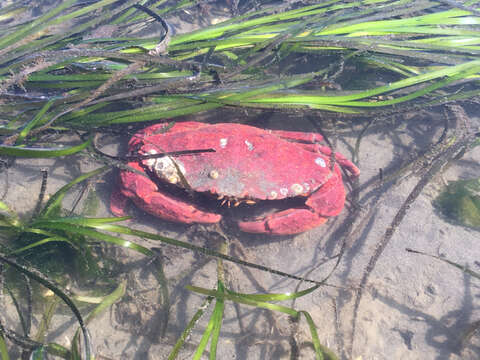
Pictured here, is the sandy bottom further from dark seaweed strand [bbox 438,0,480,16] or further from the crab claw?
dark seaweed strand [bbox 438,0,480,16]

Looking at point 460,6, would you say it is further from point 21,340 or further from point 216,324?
point 21,340

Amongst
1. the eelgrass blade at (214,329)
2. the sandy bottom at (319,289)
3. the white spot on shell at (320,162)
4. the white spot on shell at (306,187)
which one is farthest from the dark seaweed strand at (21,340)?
the white spot on shell at (320,162)

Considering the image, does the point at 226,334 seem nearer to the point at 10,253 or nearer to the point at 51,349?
the point at 51,349

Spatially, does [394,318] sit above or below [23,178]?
below

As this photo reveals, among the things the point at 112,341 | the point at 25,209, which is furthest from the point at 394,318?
the point at 25,209

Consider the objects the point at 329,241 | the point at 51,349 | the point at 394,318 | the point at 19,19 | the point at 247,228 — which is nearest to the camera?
the point at 51,349

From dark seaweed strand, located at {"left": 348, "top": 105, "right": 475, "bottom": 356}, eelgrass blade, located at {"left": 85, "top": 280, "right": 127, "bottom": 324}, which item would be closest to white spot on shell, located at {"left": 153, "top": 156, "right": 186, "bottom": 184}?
eelgrass blade, located at {"left": 85, "top": 280, "right": 127, "bottom": 324}

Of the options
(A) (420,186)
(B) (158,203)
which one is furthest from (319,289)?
(B) (158,203)
